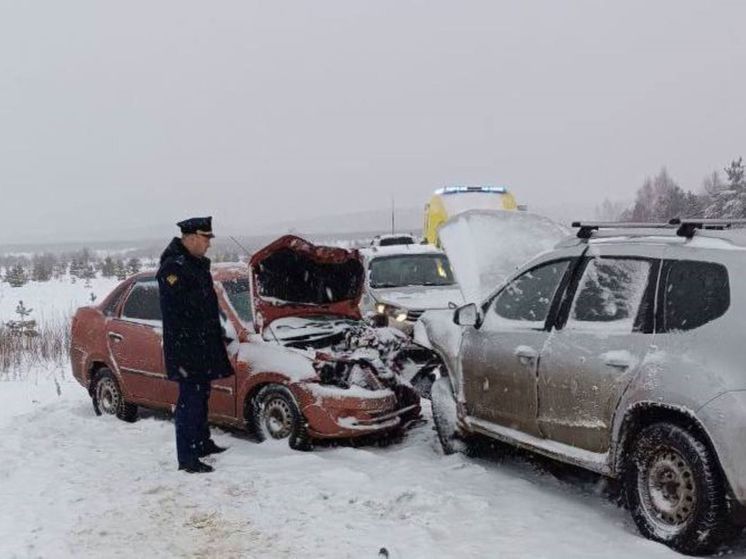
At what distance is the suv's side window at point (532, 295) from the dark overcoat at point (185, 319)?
97.2 inches

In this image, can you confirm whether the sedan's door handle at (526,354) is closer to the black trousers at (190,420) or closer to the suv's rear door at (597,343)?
the suv's rear door at (597,343)

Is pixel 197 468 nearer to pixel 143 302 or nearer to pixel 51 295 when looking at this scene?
pixel 143 302

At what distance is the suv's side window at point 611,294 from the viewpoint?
469cm

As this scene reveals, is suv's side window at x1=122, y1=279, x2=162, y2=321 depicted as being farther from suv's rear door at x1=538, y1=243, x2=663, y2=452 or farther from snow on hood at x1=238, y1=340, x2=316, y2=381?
suv's rear door at x1=538, y1=243, x2=663, y2=452

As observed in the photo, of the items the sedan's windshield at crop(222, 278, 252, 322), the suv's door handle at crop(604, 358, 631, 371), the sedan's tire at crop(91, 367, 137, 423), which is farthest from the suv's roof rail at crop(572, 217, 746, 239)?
the sedan's tire at crop(91, 367, 137, 423)

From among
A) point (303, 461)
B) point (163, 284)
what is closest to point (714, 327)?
point (303, 461)

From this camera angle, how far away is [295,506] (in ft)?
17.2

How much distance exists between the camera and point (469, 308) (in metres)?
5.93

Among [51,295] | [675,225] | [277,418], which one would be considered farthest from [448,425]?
[51,295]

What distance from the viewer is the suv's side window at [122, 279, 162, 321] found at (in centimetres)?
784

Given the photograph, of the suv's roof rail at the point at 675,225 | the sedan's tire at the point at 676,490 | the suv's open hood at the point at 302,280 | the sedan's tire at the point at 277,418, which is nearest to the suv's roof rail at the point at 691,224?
the suv's roof rail at the point at 675,225

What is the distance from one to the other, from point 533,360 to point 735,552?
170 cm

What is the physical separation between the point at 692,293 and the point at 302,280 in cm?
430

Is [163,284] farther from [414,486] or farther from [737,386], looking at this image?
[737,386]
